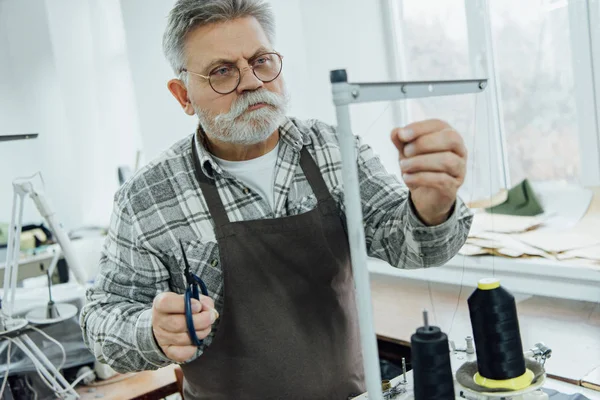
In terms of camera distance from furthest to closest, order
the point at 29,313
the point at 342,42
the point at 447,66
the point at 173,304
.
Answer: the point at 342,42 < the point at 447,66 < the point at 29,313 < the point at 173,304

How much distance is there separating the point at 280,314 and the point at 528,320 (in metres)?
0.83

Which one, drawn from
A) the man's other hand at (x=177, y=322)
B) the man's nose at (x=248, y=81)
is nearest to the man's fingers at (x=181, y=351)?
the man's other hand at (x=177, y=322)

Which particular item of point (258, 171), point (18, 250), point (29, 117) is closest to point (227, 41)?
point (258, 171)

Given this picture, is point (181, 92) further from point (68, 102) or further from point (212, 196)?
point (68, 102)

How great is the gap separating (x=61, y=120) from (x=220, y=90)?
4450mm

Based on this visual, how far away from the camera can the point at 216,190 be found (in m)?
1.38

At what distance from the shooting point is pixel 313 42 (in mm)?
2668

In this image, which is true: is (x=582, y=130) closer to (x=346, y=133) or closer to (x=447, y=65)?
(x=447, y=65)

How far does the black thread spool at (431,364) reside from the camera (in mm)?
873

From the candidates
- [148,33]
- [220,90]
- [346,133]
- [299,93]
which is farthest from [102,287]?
[148,33]

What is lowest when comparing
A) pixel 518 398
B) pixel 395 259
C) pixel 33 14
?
pixel 518 398

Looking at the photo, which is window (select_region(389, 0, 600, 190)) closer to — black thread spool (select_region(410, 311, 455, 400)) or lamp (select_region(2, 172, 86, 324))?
black thread spool (select_region(410, 311, 455, 400))

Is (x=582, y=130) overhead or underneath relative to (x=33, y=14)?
underneath

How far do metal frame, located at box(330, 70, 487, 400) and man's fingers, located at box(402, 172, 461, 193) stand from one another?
119 millimetres
